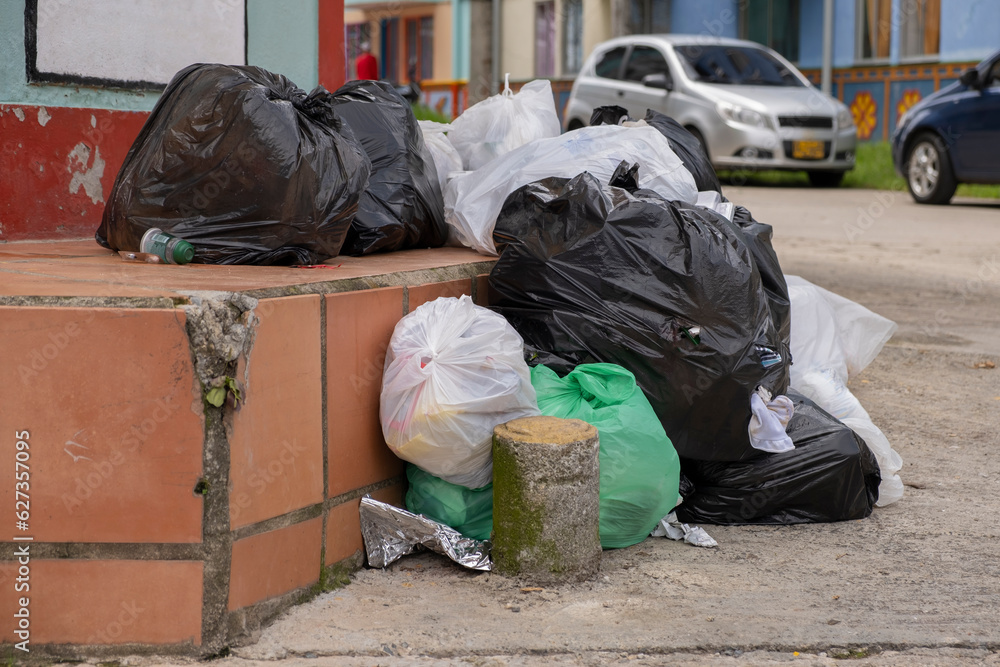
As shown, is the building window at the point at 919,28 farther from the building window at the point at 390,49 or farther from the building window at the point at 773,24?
the building window at the point at 390,49

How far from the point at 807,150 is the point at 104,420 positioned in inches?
434

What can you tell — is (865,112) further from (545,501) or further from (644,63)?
(545,501)

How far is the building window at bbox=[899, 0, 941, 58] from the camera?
1519 centimetres

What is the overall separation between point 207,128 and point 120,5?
1302 mm

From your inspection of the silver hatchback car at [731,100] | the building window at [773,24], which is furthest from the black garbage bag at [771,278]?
the building window at [773,24]

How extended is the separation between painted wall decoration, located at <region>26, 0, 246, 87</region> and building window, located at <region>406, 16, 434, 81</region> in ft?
63.9

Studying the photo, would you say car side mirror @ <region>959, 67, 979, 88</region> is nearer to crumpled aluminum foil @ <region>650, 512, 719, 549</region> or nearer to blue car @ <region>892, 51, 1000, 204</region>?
blue car @ <region>892, 51, 1000, 204</region>

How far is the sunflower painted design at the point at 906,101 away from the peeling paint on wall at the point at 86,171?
14.2 meters

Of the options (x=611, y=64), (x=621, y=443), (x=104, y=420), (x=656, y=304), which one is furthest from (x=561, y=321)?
(x=611, y=64)

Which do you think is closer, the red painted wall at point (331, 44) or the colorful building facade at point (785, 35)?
the red painted wall at point (331, 44)

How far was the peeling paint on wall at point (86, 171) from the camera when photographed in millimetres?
3475

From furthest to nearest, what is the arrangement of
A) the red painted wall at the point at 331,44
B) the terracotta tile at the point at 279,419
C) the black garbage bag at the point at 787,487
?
the red painted wall at the point at 331,44 < the black garbage bag at the point at 787,487 < the terracotta tile at the point at 279,419

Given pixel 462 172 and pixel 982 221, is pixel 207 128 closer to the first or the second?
pixel 462 172

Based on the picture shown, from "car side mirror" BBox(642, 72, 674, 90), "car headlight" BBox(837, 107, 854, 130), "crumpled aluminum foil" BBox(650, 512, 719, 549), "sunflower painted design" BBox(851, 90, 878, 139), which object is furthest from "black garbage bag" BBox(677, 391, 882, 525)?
"sunflower painted design" BBox(851, 90, 878, 139)
